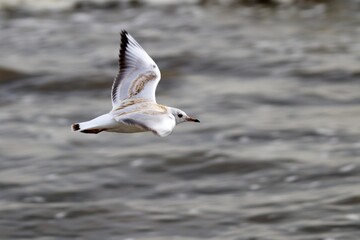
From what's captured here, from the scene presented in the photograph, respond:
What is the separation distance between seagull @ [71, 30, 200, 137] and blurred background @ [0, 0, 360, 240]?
2279mm

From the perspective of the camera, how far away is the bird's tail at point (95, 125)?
527 cm

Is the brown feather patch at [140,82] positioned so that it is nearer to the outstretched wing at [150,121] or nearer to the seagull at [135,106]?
the seagull at [135,106]

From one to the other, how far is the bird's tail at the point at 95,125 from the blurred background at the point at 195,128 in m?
2.97

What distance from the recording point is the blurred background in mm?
8508

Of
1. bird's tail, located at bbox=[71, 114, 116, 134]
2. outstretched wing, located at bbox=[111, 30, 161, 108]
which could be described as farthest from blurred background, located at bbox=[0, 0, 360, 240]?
bird's tail, located at bbox=[71, 114, 116, 134]

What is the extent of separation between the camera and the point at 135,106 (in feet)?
18.6

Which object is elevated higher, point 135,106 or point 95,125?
point 135,106


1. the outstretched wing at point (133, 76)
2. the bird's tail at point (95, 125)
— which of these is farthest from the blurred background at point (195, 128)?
the bird's tail at point (95, 125)

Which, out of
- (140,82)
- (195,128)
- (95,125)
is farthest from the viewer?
(195,128)

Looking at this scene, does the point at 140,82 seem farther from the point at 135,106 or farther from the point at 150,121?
the point at 150,121

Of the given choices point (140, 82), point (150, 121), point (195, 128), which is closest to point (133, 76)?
point (140, 82)

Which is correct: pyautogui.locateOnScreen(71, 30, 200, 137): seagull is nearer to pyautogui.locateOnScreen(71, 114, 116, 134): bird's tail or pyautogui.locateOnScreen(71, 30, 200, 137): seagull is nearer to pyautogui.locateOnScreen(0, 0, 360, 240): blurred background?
pyautogui.locateOnScreen(71, 114, 116, 134): bird's tail

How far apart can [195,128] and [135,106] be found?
4769mm

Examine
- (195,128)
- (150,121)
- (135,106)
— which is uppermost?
(195,128)
